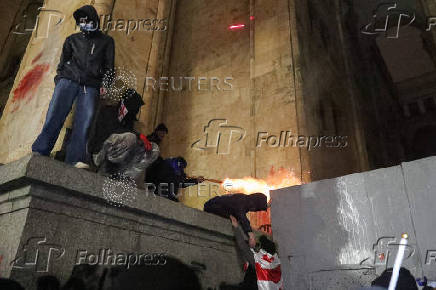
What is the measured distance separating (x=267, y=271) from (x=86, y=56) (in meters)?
3.61

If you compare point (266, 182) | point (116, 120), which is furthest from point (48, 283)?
point (266, 182)

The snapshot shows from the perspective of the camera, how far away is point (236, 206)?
15.3ft

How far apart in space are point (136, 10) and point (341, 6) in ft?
32.6

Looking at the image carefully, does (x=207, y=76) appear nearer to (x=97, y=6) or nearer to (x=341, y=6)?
(x=97, y=6)

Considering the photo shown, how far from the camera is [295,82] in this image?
8477mm

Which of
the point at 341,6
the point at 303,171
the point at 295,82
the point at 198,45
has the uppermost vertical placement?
the point at 341,6

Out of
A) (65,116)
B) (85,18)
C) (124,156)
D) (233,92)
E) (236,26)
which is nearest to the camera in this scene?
(124,156)

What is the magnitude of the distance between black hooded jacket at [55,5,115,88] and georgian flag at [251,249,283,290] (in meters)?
3.09

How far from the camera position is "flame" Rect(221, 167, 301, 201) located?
7605 millimetres

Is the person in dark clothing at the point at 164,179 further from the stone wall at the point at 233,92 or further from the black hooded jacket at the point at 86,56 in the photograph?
the stone wall at the point at 233,92

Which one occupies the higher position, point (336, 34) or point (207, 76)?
point (336, 34)

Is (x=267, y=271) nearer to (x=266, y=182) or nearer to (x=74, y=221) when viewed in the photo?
(x=74, y=221)

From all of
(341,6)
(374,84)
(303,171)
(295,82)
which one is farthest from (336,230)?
(374,84)

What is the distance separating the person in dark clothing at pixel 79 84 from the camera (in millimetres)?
4016
